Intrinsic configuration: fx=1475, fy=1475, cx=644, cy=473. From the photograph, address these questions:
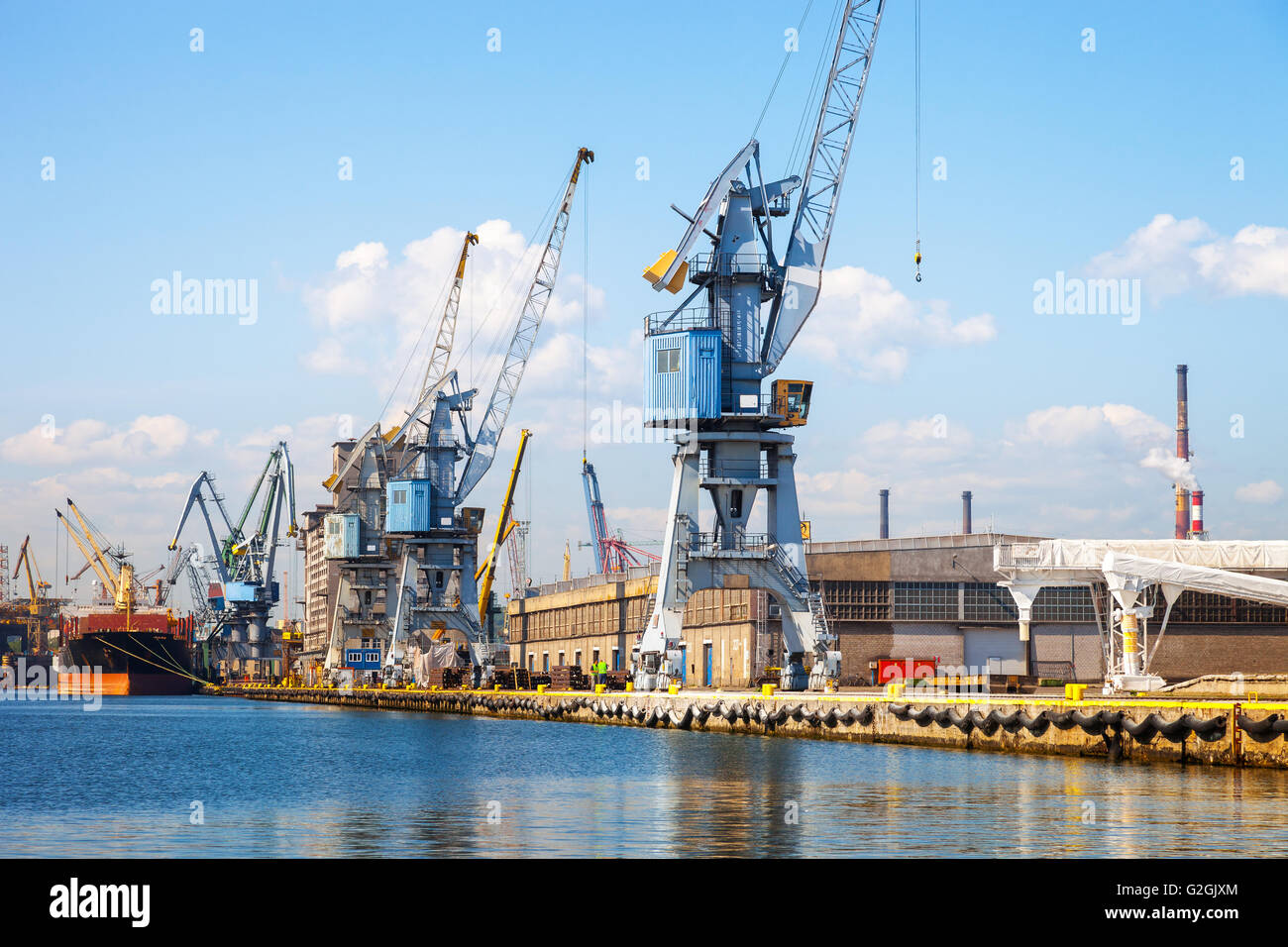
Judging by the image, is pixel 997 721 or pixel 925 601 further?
pixel 925 601

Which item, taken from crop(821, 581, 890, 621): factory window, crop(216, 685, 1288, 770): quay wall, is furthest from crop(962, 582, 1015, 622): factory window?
crop(216, 685, 1288, 770): quay wall

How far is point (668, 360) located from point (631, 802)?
39800 mm

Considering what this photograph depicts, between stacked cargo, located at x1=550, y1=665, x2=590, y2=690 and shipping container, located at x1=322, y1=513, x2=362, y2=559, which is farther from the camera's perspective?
shipping container, located at x1=322, y1=513, x2=362, y2=559

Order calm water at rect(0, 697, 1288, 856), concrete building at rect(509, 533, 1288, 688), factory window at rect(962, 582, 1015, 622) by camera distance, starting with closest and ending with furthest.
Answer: calm water at rect(0, 697, 1288, 856), concrete building at rect(509, 533, 1288, 688), factory window at rect(962, 582, 1015, 622)

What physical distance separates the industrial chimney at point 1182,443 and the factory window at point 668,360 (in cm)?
7852

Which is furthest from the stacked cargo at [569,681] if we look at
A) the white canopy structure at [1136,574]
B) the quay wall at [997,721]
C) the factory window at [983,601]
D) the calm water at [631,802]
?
the calm water at [631,802]

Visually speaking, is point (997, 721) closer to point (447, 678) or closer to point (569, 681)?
point (569, 681)

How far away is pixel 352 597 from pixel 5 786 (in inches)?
4527

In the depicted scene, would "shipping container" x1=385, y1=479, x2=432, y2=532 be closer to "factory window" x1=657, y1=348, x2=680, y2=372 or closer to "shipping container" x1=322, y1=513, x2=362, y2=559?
"shipping container" x1=322, y1=513, x2=362, y2=559

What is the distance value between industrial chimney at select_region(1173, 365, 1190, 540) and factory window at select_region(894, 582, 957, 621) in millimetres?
43788

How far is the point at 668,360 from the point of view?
73875 mm

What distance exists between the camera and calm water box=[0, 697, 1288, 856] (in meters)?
28.1

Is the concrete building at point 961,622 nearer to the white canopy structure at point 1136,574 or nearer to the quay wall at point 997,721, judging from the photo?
the white canopy structure at point 1136,574

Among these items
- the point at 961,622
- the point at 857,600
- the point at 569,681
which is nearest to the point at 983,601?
the point at 961,622
